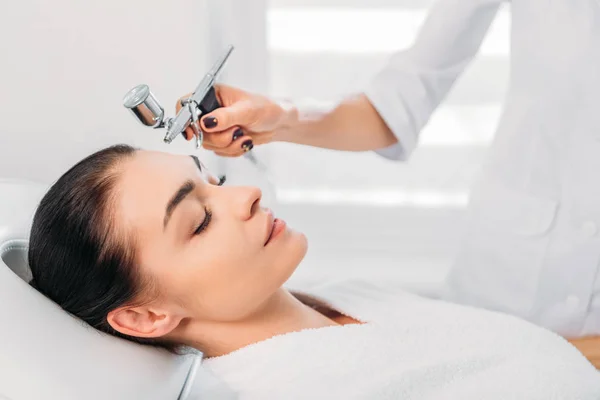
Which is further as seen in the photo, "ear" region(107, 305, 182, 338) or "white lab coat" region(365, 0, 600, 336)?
"white lab coat" region(365, 0, 600, 336)

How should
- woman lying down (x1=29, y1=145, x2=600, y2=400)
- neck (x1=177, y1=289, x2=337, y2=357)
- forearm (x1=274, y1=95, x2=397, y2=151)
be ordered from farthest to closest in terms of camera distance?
forearm (x1=274, y1=95, x2=397, y2=151)
neck (x1=177, y1=289, x2=337, y2=357)
woman lying down (x1=29, y1=145, x2=600, y2=400)

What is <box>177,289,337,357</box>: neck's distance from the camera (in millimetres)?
1230

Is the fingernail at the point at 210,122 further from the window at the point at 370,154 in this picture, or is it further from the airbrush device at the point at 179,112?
the window at the point at 370,154

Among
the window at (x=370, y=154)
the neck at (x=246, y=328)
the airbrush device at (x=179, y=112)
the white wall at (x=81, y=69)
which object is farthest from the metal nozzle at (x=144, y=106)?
the window at (x=370, y=154)

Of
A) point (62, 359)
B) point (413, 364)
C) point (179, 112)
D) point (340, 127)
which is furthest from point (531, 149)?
point (62, 359)

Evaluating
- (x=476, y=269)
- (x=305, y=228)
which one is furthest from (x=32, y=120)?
(x=476, y=269)

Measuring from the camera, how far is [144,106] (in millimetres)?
1034

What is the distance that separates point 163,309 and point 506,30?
1.21 m

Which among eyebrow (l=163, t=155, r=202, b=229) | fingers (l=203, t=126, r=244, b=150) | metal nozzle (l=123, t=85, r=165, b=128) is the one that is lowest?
eyebrow (l=163, t=155, r=202, b=229)

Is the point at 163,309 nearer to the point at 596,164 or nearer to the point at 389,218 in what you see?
the point at 596,164

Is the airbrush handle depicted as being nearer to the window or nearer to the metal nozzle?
the metal nozzle

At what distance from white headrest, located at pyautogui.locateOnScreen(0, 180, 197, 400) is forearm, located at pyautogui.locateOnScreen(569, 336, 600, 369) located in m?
0.77

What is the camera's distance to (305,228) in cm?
217

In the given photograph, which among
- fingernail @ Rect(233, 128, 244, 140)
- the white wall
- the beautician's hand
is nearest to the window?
the white wall
